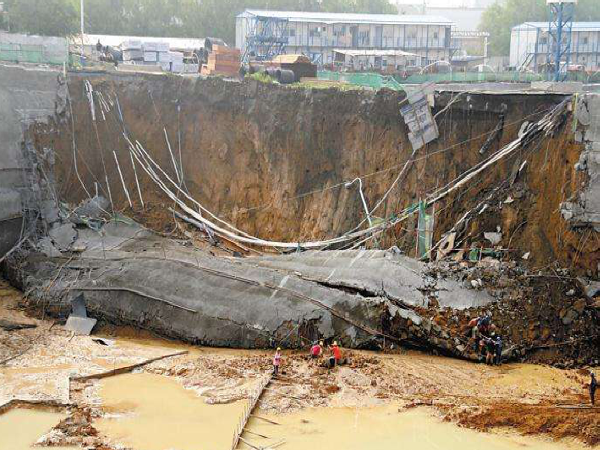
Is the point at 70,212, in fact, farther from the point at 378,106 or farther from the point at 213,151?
the point at 378,106

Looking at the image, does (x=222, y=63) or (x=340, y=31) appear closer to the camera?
(x=222, y=63)

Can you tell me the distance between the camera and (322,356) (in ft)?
58.9

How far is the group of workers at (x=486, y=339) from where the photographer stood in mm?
17719

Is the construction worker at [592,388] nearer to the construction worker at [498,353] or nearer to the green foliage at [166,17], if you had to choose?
the construction worker at [498,353]

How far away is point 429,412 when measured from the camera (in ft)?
51.4

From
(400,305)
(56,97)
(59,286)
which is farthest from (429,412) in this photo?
(56,97)

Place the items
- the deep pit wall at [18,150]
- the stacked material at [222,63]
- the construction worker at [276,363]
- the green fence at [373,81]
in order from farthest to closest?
the stacked material at [222,63], the green fence at [373,81], the deep pit wall at [18,150], the construction worker at [276,363]

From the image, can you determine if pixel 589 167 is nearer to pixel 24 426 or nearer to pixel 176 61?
pixel 24 426

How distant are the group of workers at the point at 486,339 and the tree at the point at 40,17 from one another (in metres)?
35.5

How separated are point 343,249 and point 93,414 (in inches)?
362

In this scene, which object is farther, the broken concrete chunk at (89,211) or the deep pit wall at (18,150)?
the broken concrete chunk at (89,211)

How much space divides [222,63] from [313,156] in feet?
33.6

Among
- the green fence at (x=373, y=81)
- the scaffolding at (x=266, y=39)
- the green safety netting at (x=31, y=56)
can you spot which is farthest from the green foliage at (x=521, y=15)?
the green safety netting at (x=31, y=56)

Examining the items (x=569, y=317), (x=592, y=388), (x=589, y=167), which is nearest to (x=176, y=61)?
(x=589, y=167)
